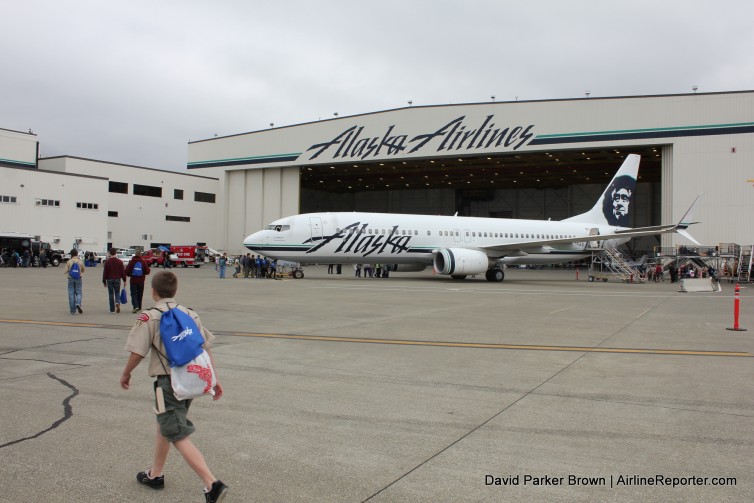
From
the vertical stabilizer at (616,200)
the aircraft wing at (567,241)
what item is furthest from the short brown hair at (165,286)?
the vertical stabilizer at (616,200)

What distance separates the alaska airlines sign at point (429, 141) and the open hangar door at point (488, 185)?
182cm

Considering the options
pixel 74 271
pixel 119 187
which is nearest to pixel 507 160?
pixel 119 187

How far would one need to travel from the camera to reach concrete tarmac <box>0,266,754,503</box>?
4.14 metres

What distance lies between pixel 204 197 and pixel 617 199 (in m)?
43.1

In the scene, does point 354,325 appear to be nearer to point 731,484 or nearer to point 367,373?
point 367,373

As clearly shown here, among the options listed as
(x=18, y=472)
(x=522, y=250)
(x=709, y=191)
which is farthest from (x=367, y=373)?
(x=709, y=191)

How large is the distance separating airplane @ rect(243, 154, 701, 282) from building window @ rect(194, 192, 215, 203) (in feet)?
112

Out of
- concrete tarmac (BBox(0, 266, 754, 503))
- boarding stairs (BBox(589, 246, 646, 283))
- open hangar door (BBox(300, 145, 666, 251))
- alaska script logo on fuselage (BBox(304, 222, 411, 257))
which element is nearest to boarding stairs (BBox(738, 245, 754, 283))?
boarding stairs (BBox(589, 246, 646, 283))

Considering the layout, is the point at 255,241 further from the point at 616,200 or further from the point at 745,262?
the point at 745,262

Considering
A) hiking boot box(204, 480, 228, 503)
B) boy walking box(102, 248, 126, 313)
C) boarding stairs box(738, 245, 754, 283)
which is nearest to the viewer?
hiking boot box(204, 480, 228, 503)

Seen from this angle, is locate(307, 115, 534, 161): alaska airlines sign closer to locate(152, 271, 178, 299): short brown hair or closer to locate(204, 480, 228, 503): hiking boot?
locate(152, 271, 178, 299): short brown hair

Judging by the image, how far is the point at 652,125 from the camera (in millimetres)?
41969

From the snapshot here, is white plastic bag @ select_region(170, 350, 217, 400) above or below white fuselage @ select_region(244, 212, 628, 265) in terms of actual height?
below

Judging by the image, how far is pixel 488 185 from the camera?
75125mm
